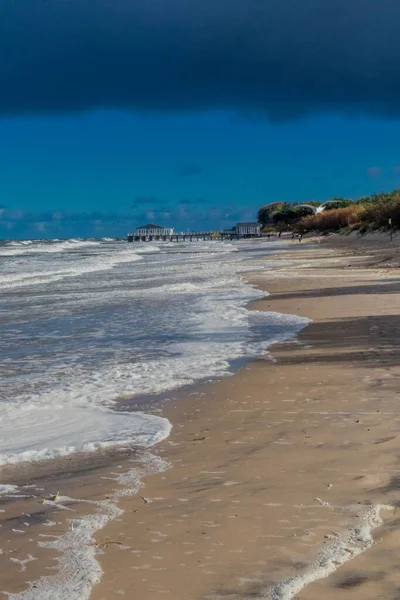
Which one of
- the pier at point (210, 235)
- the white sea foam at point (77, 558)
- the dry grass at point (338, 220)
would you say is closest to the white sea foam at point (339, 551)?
the white sea foam at point (77, 558)

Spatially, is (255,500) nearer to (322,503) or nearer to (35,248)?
(322,503)

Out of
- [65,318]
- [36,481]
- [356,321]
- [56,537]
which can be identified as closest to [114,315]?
[65,318]

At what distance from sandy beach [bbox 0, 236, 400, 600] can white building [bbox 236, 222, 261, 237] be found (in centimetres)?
14756

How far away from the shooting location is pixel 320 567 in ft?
11.4

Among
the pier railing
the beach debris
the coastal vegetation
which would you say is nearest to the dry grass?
the coastal vegetation

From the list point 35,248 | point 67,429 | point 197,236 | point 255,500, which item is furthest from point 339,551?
point 197,236

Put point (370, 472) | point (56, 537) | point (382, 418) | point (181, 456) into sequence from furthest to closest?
point (382, 418), point (181, 456), point (370, 472), point (56, 537)

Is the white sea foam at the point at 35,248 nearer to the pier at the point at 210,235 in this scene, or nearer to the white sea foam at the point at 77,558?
the pier at the point at 210,235

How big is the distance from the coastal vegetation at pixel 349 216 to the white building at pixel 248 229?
12.1 ft

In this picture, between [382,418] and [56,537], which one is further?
[382,418]

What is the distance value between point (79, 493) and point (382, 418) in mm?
2946

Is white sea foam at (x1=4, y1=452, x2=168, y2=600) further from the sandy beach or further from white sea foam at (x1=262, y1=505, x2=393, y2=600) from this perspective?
white sea foam at (x1=262, y1=505, x2=393, y2=600)

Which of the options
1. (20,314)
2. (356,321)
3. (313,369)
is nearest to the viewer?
(313,369)

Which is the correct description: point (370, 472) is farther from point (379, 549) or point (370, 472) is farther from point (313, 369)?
point (313, 369)
